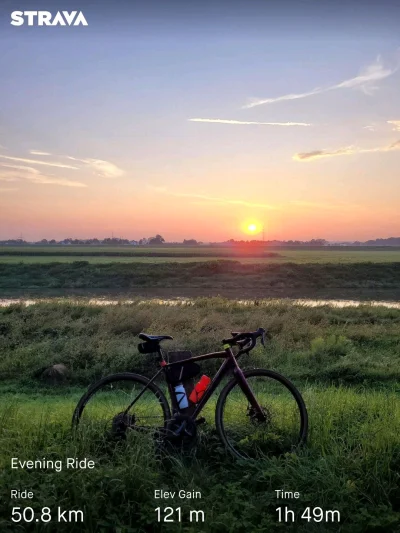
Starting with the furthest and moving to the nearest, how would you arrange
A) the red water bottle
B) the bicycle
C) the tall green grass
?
the red water bottle
the bicycle
the tall green grass

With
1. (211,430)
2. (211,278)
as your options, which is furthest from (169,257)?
(211,430)

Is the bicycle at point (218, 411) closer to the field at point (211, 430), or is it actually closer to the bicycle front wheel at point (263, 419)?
the bicycle front wheel at point (263, 419)

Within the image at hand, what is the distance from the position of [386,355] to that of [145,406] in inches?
336

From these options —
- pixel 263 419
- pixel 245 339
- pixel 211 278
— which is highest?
pixel 245 339

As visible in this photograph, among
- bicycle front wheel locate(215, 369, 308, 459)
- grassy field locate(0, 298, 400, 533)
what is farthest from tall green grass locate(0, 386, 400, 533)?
bicycle front wheel locate(215, 369, 308, 459)

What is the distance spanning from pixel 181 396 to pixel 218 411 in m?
0.33

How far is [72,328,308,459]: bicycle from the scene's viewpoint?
4.02 metres

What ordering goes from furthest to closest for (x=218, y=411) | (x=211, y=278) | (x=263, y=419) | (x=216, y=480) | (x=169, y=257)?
(x=169, y=257)
(x=211, y=278)
(x=263, y=419)
(x=218, y=411)
(x=216, y=480)

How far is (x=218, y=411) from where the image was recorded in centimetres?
404

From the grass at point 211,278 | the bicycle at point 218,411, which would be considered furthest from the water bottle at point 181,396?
the grass at point 211,278

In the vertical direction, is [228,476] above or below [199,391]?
below

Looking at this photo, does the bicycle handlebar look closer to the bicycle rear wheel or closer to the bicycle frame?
the bicycle frame

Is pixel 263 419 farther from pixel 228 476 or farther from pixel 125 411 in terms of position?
pixel 125 411

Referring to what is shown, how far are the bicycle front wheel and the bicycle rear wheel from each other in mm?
490
